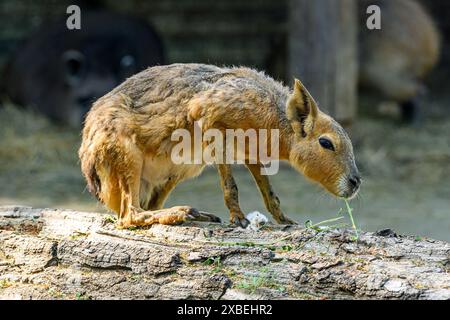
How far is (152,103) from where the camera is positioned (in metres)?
5.46

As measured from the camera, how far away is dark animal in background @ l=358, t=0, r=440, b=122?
1233 centimetres

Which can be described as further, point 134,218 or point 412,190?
point 412,190

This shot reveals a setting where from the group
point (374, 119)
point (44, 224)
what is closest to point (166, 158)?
point (44, 224)

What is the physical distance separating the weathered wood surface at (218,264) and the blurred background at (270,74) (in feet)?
11.3

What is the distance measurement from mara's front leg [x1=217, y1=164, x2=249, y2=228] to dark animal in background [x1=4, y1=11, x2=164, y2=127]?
23.7 ft

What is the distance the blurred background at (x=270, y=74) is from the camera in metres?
9.93

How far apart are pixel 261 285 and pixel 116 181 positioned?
1.30 metres

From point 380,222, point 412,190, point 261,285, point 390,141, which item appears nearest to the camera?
point 261,285

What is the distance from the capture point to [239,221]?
525cm

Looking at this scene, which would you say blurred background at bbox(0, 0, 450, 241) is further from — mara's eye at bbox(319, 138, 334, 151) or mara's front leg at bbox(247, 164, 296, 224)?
mara's eye at bbox(319, 138, 334, 151)

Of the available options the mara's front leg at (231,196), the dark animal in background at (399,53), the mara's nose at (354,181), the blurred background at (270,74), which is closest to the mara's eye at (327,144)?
the mara's nose at (354,181)

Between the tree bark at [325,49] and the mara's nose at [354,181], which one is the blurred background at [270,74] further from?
the mara's nose at [354,181]

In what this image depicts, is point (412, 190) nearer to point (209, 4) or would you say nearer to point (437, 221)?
point (437, 221)

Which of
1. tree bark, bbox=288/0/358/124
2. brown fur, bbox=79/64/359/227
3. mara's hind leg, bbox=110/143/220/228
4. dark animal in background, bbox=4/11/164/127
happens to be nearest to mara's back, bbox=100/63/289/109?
brown fur, bbox=79/64/359/227
